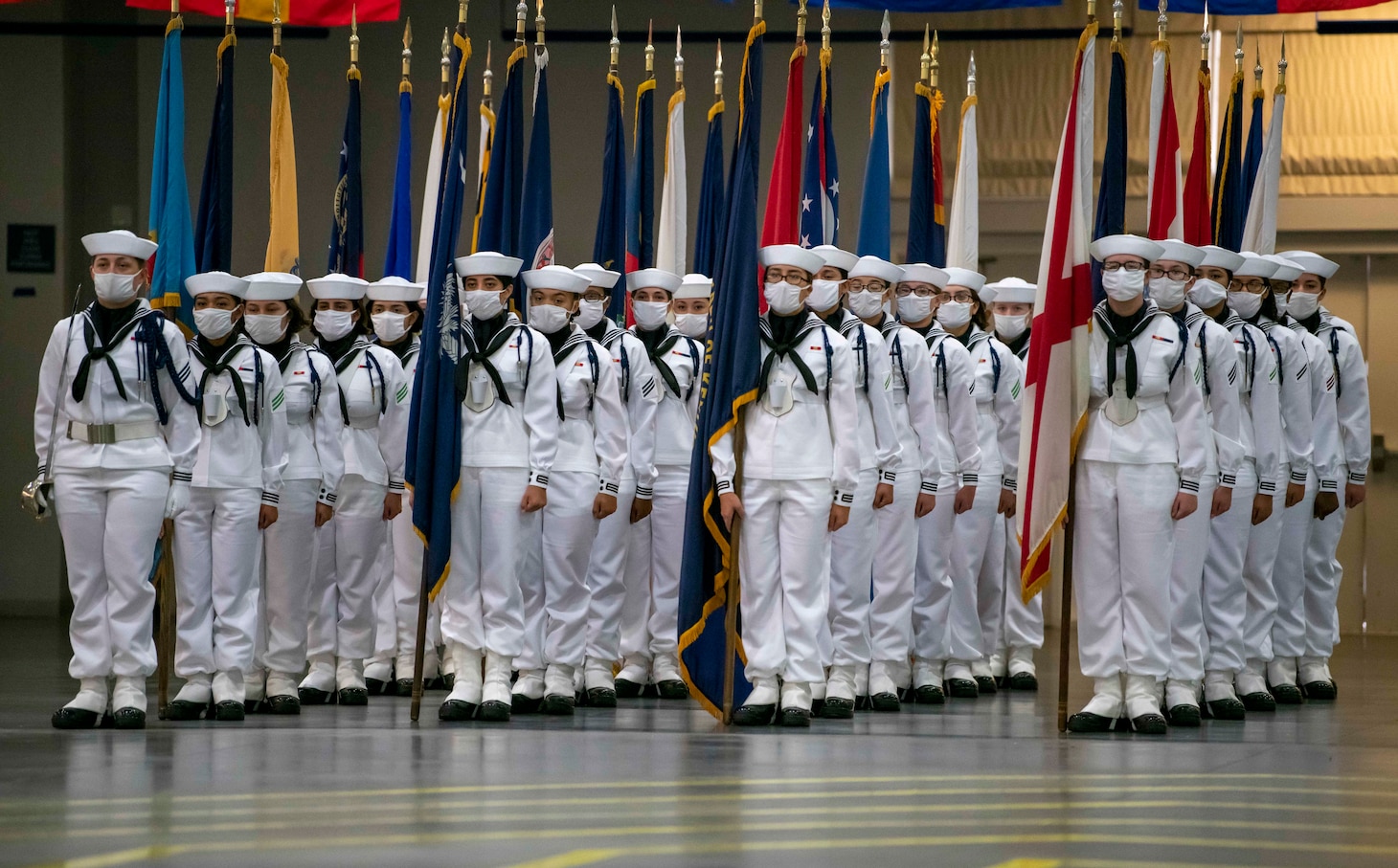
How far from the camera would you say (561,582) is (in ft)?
28.8

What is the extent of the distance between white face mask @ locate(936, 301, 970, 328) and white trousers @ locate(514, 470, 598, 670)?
281 centimetres

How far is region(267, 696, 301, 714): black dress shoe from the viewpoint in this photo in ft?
28.4

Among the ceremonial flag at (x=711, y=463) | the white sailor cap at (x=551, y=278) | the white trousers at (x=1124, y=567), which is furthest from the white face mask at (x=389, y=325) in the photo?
the white trousers at (x=1124, y=567)

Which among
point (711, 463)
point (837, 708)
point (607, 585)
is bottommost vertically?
point (837, 708)

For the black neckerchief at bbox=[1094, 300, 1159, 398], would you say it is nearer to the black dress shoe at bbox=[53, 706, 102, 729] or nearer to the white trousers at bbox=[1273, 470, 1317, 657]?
the white trousers at bbox=[1273, 470, 1317, 657]

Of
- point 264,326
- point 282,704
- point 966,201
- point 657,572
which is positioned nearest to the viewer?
point 282,704

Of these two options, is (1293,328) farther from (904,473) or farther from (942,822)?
(942,822)

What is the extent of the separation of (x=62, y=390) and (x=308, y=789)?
2.77 meters

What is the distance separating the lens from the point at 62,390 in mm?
7832

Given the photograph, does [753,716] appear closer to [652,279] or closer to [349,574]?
[349,574]

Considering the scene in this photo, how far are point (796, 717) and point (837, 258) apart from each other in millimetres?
2172

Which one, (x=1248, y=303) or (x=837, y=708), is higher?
(x=1248, y=303)

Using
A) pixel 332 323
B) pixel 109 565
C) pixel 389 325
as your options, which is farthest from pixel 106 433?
pixel 389 325

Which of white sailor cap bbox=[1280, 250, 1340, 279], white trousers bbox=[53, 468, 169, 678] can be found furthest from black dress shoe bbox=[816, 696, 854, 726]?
white sailor cap bbox=[1280, 250, 1340, 279]
